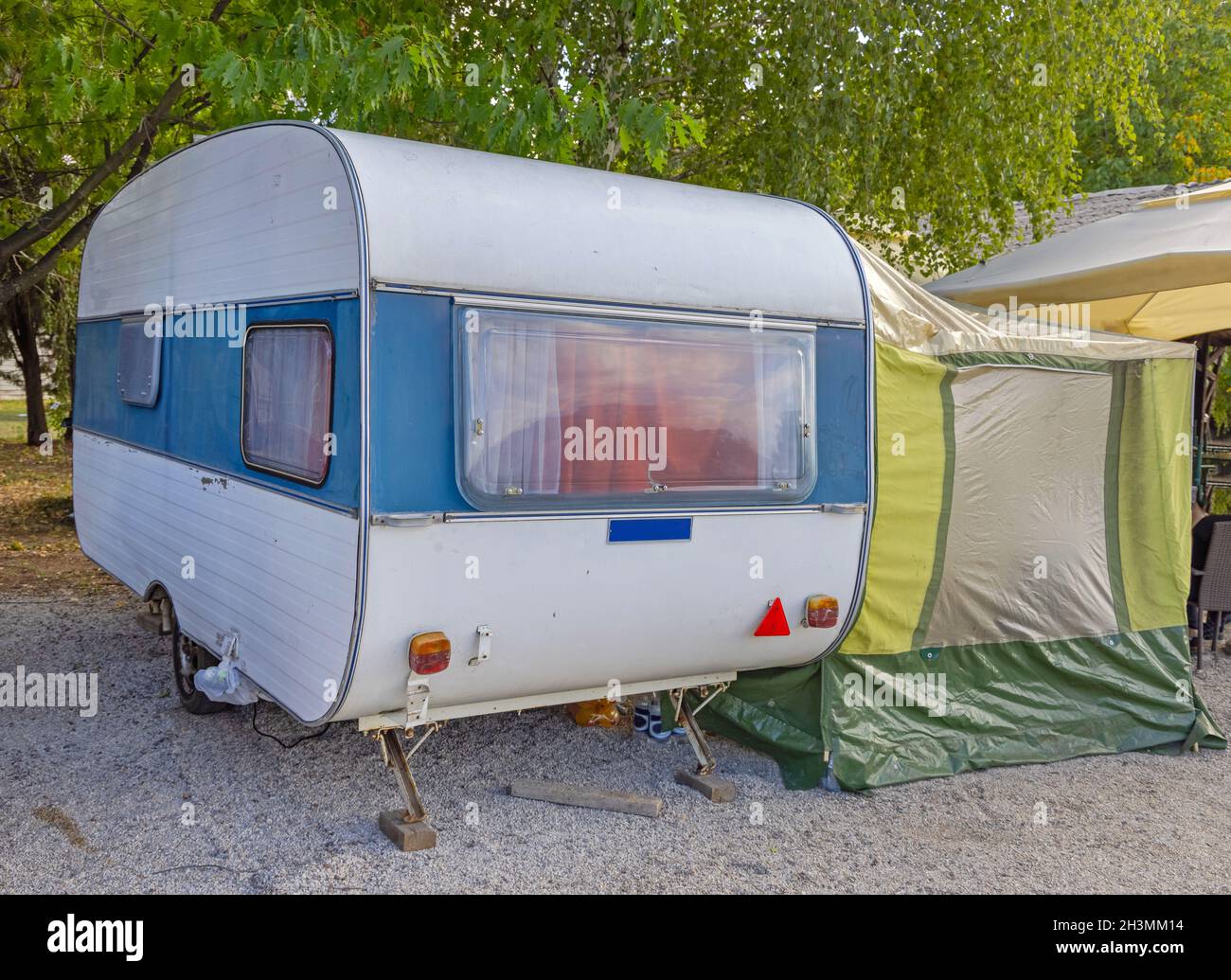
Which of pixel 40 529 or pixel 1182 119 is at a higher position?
pixel 1182 119

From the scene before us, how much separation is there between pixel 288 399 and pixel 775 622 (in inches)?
83.5

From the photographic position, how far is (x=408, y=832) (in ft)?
14.1

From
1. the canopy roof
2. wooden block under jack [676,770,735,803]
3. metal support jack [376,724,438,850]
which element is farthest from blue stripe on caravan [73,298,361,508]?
the canopy roof

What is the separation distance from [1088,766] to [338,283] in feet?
14.0

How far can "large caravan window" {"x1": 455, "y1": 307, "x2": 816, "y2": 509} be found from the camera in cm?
396

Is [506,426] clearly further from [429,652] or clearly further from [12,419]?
[12,419]

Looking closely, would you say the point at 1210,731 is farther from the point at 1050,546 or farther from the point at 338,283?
the point at 338,283

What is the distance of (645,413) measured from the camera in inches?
168

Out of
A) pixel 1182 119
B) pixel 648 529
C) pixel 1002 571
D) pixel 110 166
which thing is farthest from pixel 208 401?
pixel 1182 119

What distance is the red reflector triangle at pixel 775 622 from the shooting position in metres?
4.60

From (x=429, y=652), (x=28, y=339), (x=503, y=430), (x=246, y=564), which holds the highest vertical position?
(x=28, y=339)

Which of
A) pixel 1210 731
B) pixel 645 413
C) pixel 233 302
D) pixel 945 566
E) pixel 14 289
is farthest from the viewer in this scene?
pixel 14 289

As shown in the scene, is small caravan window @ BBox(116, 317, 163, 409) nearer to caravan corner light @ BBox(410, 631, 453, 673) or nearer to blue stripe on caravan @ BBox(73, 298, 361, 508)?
blue stripe on caravan @ BBox(73, 298, 361, 508)
